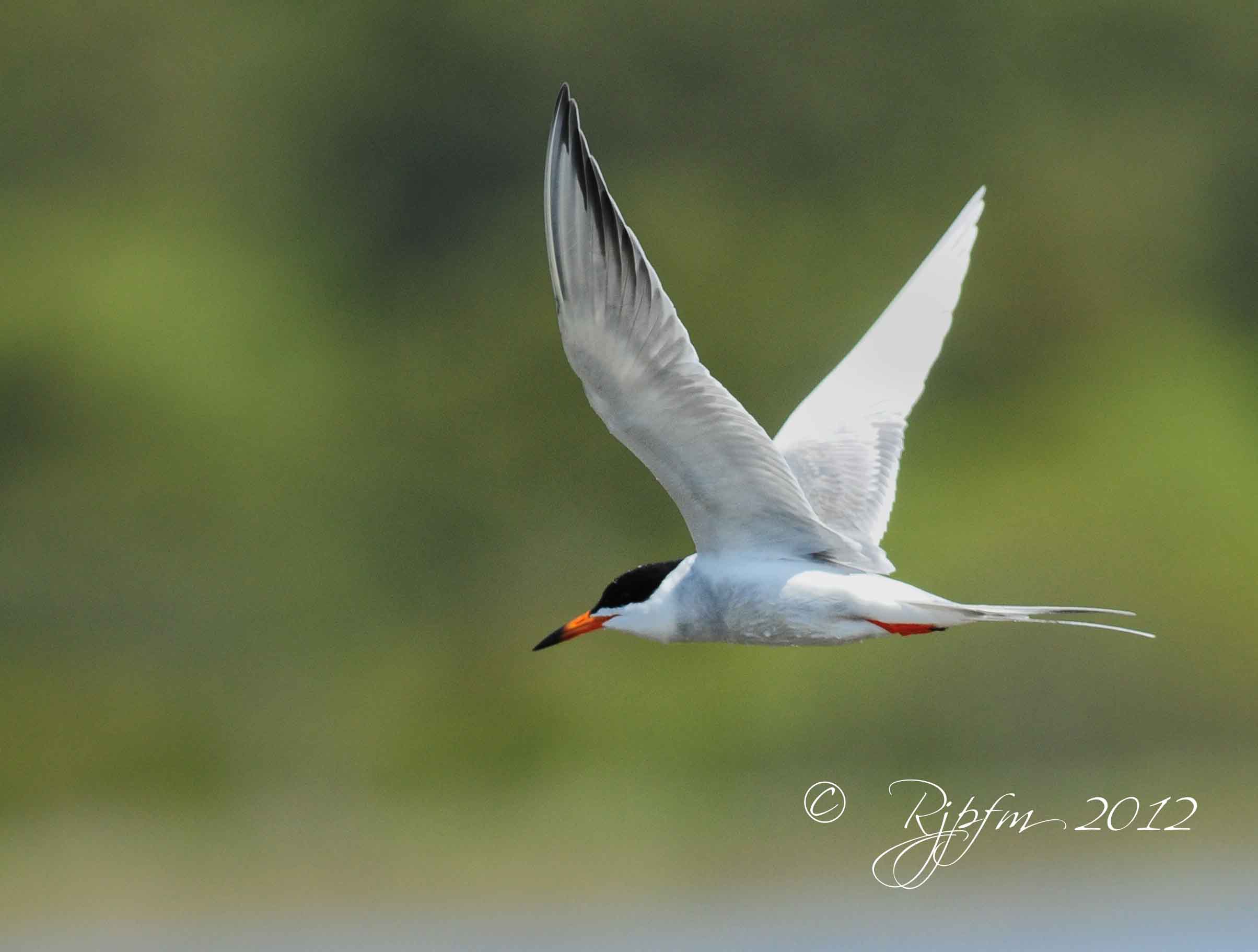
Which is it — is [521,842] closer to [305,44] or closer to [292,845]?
[292,845]

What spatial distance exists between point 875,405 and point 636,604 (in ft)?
4.92

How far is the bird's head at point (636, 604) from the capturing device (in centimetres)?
514

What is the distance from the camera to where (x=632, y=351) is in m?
4.62

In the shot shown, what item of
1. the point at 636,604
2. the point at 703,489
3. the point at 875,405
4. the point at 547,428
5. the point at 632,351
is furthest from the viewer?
the point at 547,428

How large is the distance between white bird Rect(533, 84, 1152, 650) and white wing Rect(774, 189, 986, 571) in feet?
0.04

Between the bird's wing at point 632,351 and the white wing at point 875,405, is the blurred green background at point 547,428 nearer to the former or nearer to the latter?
the white wing at point 875,405

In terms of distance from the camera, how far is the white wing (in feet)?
19.5

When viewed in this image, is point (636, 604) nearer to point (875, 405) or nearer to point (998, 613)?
point (998, 613)

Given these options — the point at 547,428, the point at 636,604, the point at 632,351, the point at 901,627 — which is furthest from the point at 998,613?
the point at 547,428

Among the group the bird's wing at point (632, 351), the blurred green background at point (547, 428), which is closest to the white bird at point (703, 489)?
the bird's wing at point (632, 351)

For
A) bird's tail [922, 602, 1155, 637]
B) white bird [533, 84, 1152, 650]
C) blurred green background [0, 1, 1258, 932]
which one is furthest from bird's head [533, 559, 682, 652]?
blurred green background [0, 1, 1258, 932]

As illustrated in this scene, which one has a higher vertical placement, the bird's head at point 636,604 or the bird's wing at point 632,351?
the bird's wing at point 632,351

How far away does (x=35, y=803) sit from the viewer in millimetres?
10469

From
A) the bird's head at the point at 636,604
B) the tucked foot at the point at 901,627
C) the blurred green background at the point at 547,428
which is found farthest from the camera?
the blurred green background at the point at 547,428
